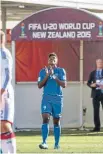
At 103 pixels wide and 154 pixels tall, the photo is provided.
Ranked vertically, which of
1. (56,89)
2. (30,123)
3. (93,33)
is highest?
(93,33)

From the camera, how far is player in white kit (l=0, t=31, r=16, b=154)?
9398mm

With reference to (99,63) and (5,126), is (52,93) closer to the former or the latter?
(5,126)

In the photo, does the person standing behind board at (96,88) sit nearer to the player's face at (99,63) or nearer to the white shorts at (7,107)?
the player's face at (99,63)

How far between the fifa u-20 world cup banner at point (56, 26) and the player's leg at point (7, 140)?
857cm

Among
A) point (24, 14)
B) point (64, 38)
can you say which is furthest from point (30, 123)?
point (24, 14)

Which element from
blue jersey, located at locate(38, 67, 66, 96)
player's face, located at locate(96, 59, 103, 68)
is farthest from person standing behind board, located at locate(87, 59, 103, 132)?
blue jersey, located at locate(38, 67, 66, 96)

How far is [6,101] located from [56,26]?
8752 millimetres

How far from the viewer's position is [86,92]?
19969 millimetres

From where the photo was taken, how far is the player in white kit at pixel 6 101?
9398 millimetres

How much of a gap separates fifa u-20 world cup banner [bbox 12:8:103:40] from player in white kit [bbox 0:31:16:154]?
8504 millimetres

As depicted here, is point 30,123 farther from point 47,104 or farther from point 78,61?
point 47,104

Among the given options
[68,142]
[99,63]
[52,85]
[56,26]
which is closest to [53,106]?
[52,85]

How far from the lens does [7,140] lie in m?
9.61

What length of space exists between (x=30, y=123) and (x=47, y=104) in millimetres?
5880
